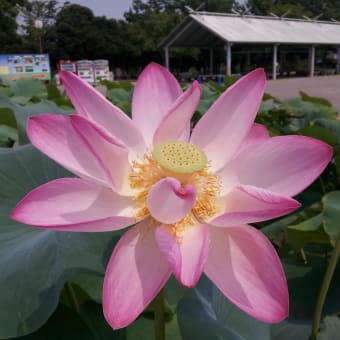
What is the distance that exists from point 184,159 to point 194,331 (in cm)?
26

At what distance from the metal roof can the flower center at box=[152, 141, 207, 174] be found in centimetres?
1848

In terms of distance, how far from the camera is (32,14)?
137ft

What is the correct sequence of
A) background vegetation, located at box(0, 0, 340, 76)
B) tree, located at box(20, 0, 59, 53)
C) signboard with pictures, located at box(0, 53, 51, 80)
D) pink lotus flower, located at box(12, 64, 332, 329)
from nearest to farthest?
pink lotus flower, located at box(12, 64, 332, 329)
signboard with pictures, located at box(0, 53, 51, 80)
background vegetation, located at box(0, 0, 340, 76)
tree, located at box(20, 0, 59, 53)

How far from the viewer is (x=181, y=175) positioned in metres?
0.58

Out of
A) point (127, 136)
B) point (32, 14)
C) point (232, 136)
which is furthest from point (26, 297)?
point (32, 14)

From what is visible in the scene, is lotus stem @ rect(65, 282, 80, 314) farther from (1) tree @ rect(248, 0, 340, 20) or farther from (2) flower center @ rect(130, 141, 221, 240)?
(1) tree @ rect(248, 0, 340, 20)

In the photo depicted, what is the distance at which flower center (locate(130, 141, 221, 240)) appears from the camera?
0.57 m

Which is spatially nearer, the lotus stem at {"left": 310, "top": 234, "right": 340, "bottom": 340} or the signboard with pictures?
the lotus stem at {"left": 310, "top": 234, "right": 340, "bottom": 340}

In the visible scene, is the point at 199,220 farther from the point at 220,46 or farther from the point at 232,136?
the point at 220,46

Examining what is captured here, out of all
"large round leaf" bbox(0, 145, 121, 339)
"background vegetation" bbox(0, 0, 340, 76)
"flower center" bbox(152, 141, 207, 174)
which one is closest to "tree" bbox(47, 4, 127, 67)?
"background vegetation" bbox(0, 0, 340, 76)

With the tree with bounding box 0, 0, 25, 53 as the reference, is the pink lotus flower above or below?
below

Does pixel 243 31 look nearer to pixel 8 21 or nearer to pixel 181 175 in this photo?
pixel 8 21

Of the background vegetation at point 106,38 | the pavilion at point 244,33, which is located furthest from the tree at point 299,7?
the pavilion at point 244,33

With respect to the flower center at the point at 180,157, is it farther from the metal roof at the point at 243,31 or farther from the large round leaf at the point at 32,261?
the metal roof at the point at 243,31
